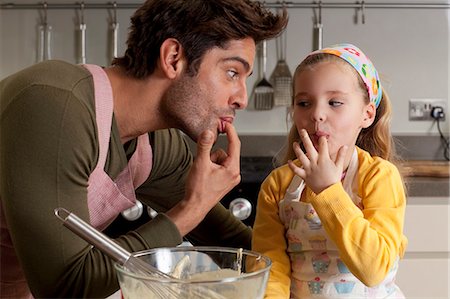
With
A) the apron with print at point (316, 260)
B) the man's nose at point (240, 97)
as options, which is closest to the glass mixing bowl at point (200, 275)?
the apron with print at point (316, 260)

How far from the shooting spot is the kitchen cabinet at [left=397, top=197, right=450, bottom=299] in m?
2.27

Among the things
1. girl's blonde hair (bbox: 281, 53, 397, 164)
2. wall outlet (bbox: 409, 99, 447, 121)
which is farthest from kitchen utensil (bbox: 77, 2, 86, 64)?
girl's blonde hair (bbox: 281, 53, 397, 164)

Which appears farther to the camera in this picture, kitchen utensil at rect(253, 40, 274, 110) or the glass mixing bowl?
kitchen utensil at rect(253, 40, 274, 110)

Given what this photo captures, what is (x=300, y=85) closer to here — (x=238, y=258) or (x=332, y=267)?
(x=332, y=267)

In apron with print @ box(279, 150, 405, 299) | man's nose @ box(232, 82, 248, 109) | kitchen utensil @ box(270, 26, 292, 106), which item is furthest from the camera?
kitchen utensil @ box(270, 26, 292, 106)

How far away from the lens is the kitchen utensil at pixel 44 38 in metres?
2.89

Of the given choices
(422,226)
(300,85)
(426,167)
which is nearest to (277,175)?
(300,85)

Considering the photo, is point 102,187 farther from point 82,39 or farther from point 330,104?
point 82,39

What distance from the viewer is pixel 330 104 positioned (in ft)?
3.66

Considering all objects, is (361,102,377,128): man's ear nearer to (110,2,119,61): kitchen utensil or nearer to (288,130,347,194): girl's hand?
(288,130,347,194): girl's hand

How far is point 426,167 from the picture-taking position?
8.02 feet

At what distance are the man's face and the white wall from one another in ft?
4.94

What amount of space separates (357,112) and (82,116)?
451mm

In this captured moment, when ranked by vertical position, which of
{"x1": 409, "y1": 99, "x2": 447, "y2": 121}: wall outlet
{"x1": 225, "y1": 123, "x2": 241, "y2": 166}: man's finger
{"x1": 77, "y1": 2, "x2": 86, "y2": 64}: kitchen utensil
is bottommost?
{"x1": 225, "y1": 123, "x2": 241, "y2": 166}: man's finger
